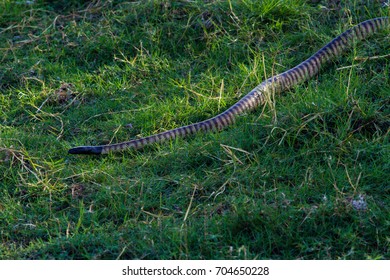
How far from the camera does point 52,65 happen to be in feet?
31.6

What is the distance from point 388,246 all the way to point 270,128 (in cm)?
184

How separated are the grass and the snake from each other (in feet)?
0.34

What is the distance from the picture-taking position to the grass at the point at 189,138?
6.08 m

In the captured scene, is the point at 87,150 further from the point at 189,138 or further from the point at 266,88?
the point at 266,88

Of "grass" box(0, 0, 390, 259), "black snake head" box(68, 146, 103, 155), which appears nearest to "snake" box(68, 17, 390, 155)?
"black snake head" box(68, 146, 103, 155)

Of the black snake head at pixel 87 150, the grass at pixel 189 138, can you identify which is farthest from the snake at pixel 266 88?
the grass at pixel 189 138

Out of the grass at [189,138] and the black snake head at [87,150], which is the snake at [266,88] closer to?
the black snake head at [87,150]

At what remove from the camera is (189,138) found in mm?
7809

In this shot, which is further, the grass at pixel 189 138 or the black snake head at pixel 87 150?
the black snake head at pixel 87 150

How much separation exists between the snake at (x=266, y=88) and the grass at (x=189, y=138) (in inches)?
4.1

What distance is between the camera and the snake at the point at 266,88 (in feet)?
25.3

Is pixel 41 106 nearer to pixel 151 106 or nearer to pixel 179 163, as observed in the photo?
pixel 151 106

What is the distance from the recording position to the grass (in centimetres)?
608

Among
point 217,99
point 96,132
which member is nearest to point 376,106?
point 217,99
